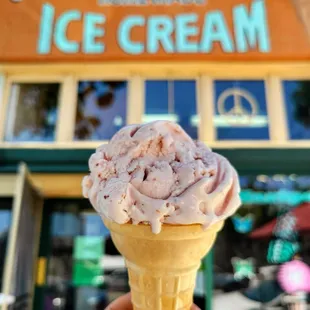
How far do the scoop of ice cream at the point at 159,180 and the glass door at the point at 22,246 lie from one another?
2.75 m

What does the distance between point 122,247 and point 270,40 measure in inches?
184

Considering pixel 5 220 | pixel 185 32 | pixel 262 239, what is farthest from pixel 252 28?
pixel 5 220

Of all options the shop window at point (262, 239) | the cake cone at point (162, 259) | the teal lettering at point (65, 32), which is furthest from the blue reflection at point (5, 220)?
the cake cone at point (162, 259)

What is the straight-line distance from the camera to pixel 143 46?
5.43m

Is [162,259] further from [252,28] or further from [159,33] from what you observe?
[252,28]

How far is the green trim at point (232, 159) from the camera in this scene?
4746 millimetres

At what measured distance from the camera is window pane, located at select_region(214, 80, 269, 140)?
532 centimetres

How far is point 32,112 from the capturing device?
5.62 metres

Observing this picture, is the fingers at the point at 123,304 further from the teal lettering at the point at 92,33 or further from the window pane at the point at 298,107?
the teal lettering at the point at 92,33

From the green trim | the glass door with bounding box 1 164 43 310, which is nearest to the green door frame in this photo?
the green trim

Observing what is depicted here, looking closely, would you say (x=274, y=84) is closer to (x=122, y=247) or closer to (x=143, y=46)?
(x=143, y=46)

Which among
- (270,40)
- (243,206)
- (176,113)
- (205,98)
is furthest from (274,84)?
(243,206)

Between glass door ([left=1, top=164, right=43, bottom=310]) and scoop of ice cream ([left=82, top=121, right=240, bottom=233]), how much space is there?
2748mm

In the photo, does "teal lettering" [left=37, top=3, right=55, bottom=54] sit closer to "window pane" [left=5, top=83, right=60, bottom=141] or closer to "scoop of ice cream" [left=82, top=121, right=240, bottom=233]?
"window pane" [left=5, top=83, right=60, bottom=141]
